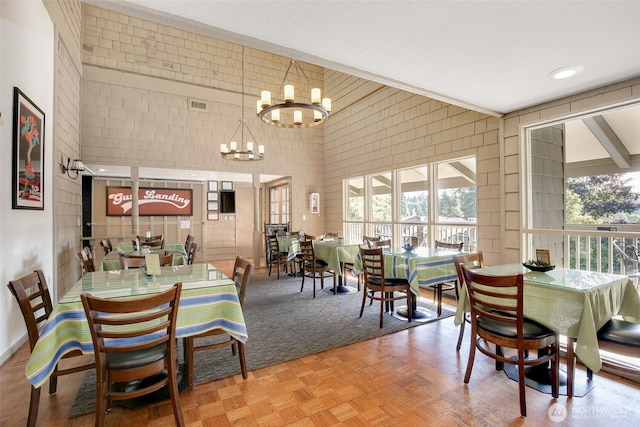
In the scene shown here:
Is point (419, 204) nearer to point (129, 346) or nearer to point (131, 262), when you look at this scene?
point (131, 262)

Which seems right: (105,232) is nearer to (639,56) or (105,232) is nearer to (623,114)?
(639,56)

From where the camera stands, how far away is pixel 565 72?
2.82 m

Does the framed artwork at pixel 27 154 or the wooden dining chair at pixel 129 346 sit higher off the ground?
the framed artwork at pixel 27 154

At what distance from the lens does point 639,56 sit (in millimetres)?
2529

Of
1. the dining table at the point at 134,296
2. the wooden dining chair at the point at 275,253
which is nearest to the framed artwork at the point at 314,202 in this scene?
the wooden dining chair at the point at 275,253

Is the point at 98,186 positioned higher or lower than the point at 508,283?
higher

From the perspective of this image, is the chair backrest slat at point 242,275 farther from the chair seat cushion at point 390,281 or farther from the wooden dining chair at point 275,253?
the wooden dining chair at point 275,253

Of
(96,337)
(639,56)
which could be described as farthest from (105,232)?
(639,56)

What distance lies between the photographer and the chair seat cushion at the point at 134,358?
Answer: 5.75 ft

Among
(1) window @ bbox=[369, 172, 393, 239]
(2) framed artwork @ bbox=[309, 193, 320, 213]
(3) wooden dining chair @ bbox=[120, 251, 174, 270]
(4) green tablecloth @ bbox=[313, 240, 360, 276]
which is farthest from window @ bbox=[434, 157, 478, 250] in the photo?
(3) wooden dining chair @ bbox=[120, 251, 174, 270]

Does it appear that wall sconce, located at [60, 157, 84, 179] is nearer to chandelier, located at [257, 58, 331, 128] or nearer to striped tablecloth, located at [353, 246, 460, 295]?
chandelier, located at [257, 58, 331, 128]

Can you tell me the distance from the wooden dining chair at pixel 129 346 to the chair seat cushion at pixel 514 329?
219cm

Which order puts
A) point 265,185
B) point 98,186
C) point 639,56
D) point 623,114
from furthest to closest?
point 265,185 → point 98,186 → point 623,114 → point 639,56

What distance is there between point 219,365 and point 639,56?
14.8 feet
